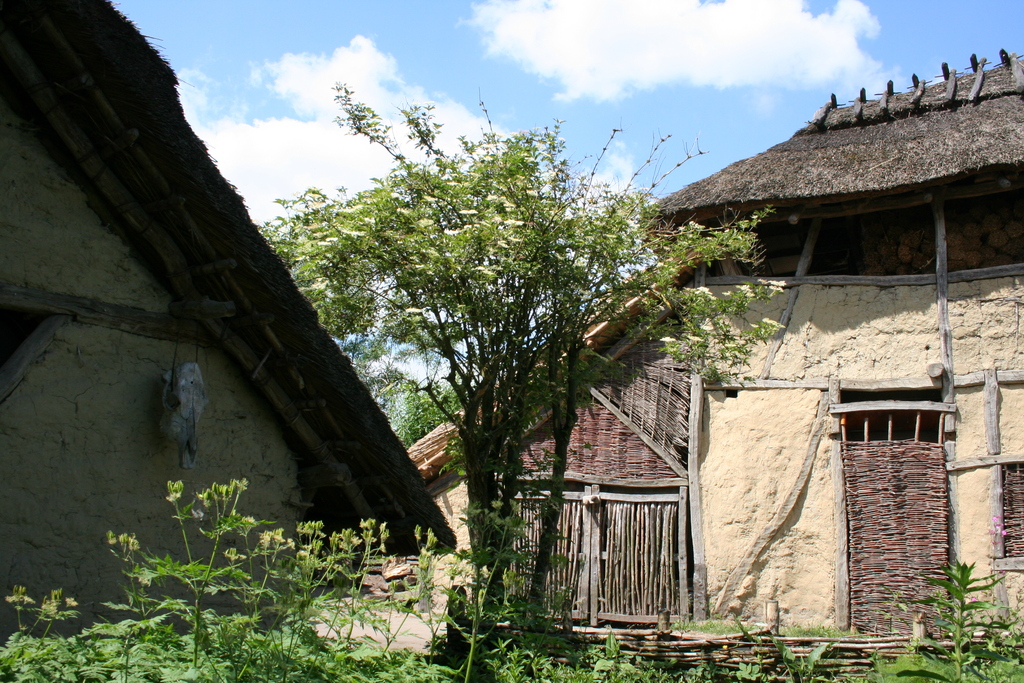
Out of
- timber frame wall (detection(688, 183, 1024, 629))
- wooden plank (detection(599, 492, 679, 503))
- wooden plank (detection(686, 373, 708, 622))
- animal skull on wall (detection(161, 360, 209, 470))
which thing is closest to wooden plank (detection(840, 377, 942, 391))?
timber frame wall (detection(688, 183, 1024, 629))

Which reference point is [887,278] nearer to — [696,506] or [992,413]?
[992,413]

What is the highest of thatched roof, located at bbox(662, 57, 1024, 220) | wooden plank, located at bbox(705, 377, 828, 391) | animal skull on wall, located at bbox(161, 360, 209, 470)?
thatched roof, located at bbox(662, 57, 1024, 220)

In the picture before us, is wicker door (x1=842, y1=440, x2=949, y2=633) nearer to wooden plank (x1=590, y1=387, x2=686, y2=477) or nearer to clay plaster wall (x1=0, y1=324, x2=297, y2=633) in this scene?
wooden plank (x1=590, y1=387, x2=686, y2=477)

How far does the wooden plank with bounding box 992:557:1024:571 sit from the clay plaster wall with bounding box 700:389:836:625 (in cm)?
143

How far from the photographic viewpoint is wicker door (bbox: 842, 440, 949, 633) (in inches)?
309

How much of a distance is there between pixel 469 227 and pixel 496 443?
154 centimetres

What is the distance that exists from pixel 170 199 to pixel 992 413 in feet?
25.3

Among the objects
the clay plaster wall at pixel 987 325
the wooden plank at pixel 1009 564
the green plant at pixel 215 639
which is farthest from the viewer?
the clay plaster wall at pixel 987 325

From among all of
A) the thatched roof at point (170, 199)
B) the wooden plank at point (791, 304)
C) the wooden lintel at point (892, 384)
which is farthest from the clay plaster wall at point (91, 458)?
the wooden lintel at point (892, 384)

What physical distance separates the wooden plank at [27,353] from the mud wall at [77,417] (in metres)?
0.03

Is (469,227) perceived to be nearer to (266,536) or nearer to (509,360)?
(509,360)

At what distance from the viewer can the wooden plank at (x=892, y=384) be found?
8289 mm

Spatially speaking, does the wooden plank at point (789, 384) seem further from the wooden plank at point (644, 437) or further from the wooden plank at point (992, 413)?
the wooden plank at point (992, 413)

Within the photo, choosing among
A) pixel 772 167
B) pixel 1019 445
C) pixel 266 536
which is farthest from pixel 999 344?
pixel 266 536
